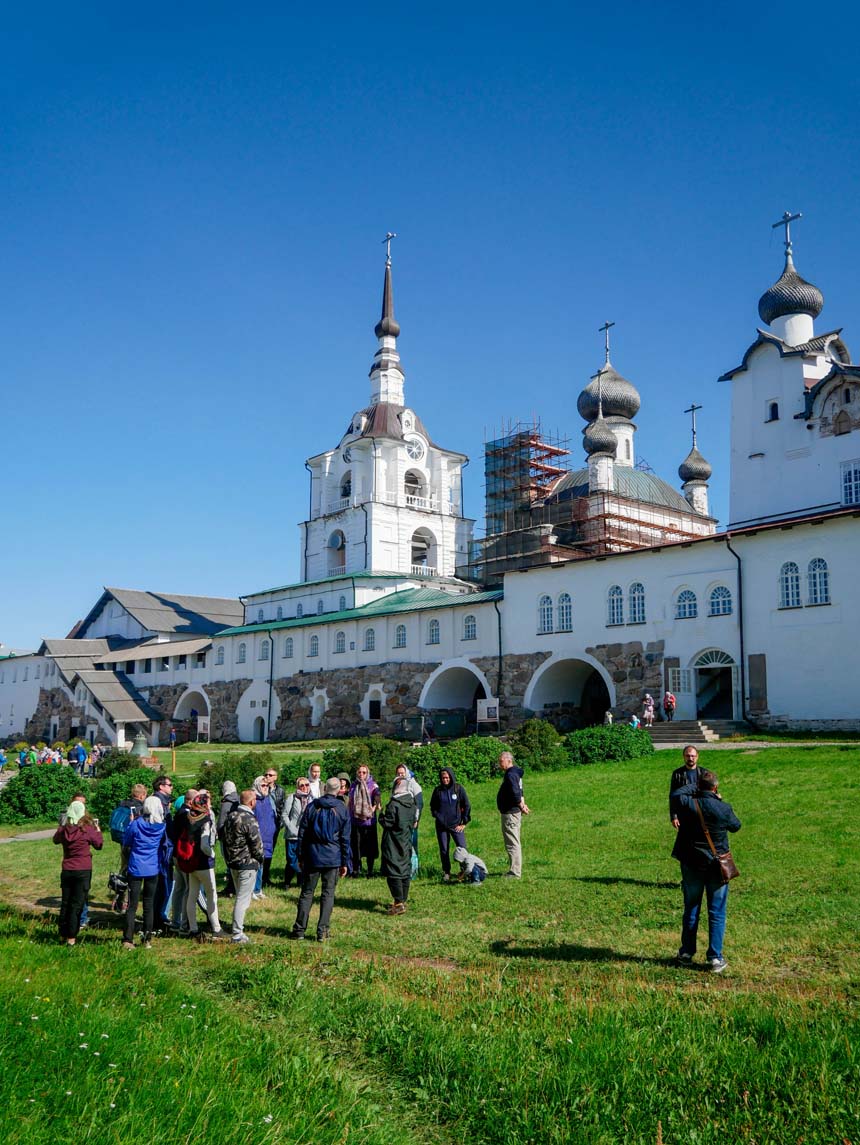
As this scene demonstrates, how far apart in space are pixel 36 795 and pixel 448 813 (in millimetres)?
15608

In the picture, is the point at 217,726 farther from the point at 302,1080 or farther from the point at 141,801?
the point at 302,1080

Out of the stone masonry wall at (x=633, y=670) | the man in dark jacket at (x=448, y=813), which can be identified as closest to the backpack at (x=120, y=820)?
the man in dark jacket at (x=448, y=813)

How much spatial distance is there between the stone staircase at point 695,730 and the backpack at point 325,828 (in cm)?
1911

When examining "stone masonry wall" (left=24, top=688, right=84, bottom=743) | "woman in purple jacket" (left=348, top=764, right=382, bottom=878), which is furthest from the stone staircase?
"stone masonry wall" (left=24, top=688, right=84, bottom=743)

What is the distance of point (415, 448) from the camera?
6338cm

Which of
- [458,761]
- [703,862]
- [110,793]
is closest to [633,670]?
[458,761]

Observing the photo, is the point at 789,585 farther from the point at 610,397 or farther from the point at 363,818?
the point at 610,397

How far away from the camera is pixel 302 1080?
596 centimetres

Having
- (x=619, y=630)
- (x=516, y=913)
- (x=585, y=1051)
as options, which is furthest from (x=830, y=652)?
(x=585, y=1051)

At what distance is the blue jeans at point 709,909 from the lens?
8.42 metres

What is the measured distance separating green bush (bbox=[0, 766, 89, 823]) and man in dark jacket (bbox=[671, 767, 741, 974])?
1960cm

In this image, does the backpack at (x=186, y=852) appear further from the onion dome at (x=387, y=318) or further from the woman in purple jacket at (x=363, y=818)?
the onion dome at (x=387, y=318)

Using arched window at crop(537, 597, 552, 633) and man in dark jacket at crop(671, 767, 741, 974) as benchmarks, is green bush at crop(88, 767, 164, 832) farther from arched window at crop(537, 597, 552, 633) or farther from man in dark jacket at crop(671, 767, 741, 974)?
arched window at crop(537, 597, 552, 633)

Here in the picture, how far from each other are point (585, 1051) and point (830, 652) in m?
24.9
